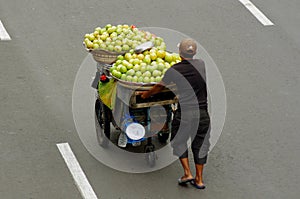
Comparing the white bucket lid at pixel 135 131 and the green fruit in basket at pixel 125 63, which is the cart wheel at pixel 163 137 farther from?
the green fruit in basket at pixel 125 63

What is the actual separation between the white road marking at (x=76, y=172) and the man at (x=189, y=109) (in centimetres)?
117

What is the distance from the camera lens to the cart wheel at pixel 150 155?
32.8 feet

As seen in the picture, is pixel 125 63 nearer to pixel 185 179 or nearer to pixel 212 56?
pixel 185 179

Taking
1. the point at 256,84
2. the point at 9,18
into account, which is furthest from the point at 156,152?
the point at 9,18

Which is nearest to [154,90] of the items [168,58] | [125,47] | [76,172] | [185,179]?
[168,58]

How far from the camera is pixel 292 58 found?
13172 mm

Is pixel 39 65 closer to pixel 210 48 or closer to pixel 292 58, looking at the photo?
pixel 210 48

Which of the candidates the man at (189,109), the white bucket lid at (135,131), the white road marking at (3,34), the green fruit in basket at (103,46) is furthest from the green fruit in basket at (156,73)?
the white road marking at (3,34)

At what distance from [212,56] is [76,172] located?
4.05m

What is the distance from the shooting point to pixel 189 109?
9484mm

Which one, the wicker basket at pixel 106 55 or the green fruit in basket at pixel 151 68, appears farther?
the wicker basket at pixel 106 55

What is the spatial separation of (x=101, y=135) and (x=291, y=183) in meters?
2.65

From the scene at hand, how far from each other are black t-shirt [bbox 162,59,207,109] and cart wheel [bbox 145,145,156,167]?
0.86m

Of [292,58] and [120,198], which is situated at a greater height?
[292,58]
